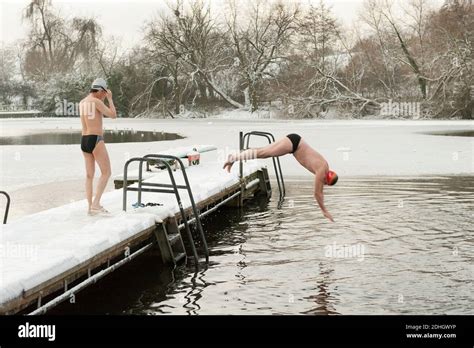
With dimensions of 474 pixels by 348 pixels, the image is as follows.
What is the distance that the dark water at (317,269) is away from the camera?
7031 millimetres

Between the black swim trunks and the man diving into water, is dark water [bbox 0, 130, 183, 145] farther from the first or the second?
the black swim trunks

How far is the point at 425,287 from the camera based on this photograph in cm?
752

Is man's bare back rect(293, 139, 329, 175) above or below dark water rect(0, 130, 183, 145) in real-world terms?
above

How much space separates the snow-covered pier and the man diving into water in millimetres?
1342

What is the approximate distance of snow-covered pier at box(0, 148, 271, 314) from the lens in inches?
233

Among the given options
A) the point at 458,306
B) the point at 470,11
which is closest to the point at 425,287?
the point at 458,306

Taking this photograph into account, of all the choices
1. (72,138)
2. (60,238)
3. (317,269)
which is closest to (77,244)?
(60,238)

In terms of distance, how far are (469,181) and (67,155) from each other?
41.3ft

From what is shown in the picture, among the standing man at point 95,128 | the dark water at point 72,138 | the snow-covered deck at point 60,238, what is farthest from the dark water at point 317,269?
the dark water at point 72,138

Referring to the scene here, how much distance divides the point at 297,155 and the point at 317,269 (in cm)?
138

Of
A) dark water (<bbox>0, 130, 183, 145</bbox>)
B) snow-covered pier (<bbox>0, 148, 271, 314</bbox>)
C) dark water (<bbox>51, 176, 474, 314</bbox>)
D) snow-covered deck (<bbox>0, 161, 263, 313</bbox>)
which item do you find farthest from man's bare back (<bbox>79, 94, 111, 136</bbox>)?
dark water (<bbox>0, 130, 183, 145</bbox>)

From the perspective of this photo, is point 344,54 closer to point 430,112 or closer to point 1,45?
point 430,112

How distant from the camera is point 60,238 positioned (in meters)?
7.25

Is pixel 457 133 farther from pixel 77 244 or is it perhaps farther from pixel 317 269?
pixel 77 244
